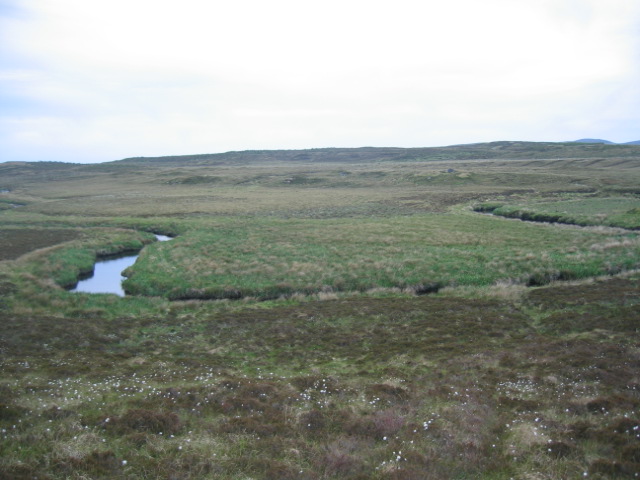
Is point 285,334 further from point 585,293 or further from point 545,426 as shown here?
point 585,293

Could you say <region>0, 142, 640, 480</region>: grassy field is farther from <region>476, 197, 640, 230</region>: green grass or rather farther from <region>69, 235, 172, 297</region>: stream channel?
<region>476, 197, 640, 230</region>: green grass

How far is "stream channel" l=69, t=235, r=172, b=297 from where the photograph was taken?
27.8 metres

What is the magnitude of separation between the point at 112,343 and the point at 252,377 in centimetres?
746

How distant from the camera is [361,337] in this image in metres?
18.2

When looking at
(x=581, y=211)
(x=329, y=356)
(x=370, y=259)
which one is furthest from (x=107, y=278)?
(x=581, y=211)

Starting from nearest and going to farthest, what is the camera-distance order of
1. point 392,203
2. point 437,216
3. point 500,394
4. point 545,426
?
point 545,426 → point 500,394 → point 437,216 → point 392,203

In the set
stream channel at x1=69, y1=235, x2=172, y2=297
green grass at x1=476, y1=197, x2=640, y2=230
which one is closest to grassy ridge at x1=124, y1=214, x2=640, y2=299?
stream channel at x1=69, y1=235, x2=172, y2=297

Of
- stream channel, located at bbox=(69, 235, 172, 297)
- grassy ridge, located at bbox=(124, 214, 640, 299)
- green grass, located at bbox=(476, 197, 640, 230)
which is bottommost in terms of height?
stream channel, located at bbox=(69, 235, 172, 297)

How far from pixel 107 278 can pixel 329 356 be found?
21709 millimetres

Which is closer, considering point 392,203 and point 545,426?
point 545,426

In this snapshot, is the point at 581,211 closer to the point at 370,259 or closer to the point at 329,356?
the point at 370,259

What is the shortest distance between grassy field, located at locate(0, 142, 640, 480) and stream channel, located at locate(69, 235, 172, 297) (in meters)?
0.99

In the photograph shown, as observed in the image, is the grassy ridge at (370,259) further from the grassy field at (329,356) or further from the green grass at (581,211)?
the green grass at (581,211)

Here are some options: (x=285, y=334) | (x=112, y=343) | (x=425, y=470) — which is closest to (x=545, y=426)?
(x=425, y=470)
